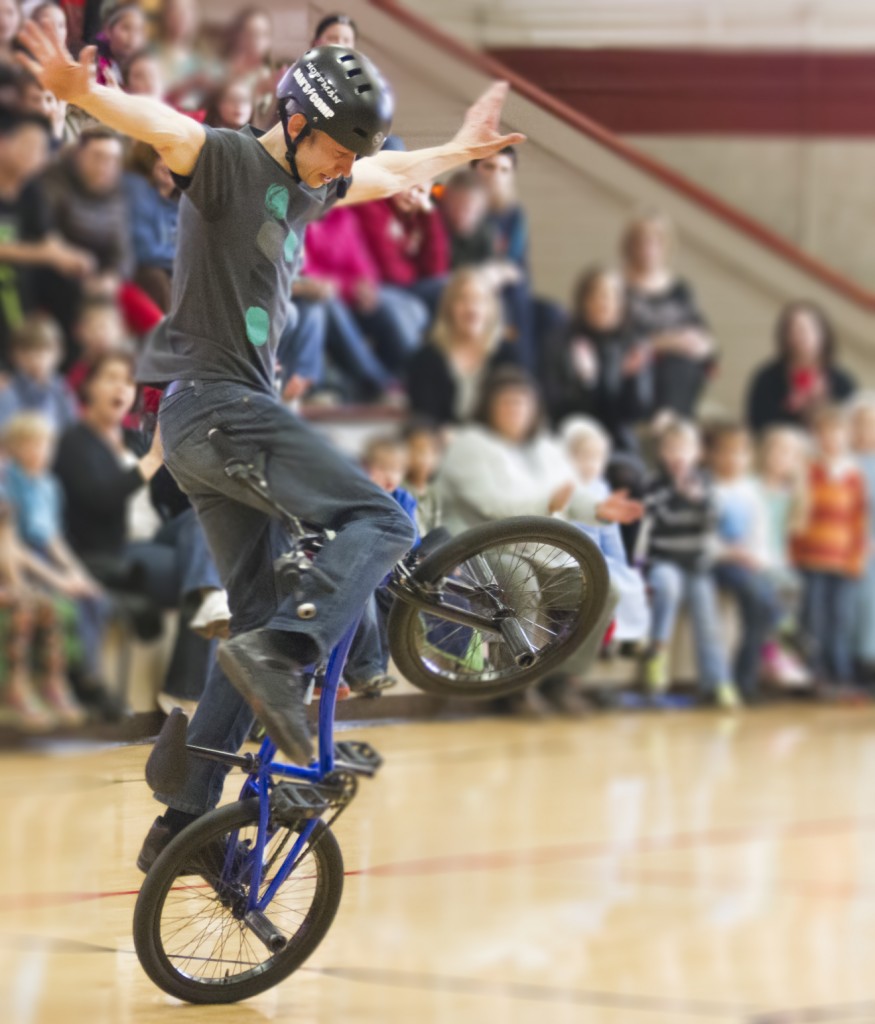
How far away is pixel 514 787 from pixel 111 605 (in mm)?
2092

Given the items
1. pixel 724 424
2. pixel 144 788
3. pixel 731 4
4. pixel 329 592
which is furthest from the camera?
pixel 731 4

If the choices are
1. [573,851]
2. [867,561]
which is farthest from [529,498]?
[867,561]

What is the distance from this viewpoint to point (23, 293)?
8.20 m

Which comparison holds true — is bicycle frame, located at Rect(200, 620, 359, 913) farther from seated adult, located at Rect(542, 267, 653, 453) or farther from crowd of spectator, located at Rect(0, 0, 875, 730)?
seated adult, located at Rect(542, 267, 653, 453)

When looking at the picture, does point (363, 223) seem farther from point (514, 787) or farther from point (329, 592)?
point (329, 592)

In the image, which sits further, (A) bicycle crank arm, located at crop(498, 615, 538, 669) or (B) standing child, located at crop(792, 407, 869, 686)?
(B) standing child, located at crop(792, 407, 869, 686)

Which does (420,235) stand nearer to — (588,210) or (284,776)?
(588,210)

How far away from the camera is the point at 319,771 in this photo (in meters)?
3.53

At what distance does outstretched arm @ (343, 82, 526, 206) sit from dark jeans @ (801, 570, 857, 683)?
8.03 m

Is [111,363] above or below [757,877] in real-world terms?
above

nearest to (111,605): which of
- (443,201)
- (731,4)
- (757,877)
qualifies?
(757,877)

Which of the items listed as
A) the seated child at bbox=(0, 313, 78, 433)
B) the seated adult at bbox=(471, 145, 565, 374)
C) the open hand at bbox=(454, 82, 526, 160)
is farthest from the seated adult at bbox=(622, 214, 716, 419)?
the open hand at bbox=(454, 82, 526, 160)

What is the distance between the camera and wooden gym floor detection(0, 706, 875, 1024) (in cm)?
412

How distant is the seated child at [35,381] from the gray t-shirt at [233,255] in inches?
178
